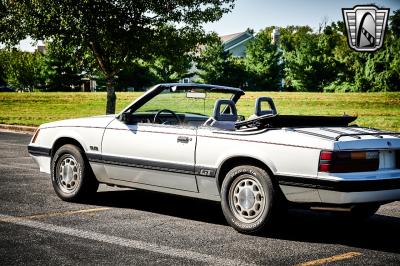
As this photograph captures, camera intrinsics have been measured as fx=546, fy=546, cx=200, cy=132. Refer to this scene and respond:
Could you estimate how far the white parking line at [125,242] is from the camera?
440 centimetres

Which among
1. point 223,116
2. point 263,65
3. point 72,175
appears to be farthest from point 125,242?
point 263,65

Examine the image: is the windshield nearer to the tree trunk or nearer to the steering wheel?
the steering wheel

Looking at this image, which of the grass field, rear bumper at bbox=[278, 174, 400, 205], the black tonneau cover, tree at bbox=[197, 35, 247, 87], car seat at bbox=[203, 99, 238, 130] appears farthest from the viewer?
tree at bbox=[197, 35, 247, 87]

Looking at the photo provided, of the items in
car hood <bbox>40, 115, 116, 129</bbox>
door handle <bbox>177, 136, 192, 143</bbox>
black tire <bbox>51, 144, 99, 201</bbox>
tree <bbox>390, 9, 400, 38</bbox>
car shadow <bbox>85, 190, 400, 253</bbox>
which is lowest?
car shadow <bbox>85, 190, 400, 253</bbox>

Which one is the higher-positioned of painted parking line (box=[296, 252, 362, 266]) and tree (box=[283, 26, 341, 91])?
tree (box=[283, 26, 341, 91])

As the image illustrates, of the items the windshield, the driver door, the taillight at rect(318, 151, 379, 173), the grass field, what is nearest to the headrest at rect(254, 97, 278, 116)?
the windshield

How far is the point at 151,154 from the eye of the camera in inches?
237

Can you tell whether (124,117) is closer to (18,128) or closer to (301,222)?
(301,222)

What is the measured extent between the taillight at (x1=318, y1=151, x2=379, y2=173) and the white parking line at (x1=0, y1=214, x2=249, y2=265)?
3.98 feet

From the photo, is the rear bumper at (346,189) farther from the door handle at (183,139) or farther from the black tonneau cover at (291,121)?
the door handle at (183,139)

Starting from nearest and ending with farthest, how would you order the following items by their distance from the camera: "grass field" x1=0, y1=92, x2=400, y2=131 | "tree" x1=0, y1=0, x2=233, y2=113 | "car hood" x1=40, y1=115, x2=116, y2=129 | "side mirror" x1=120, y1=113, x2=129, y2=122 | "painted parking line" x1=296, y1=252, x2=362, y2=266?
"painted parking line" x1=296, y1=252, x2=362, y2=266, "side mirror" x1=120, y1=113, x2=129, y2=122, "car hood" x1=40, y1=115, x2=116, y2=129, "tree" x1=0, y1=0, x2=233, y2=113, "grass field" x1=0, y1=92, x2=400, y2=131

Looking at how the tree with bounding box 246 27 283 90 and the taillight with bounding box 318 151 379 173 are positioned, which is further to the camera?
the tree with bounding box 246 27 283 90

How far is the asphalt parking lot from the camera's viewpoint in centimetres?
445

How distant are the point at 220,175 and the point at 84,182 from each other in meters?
1.97
